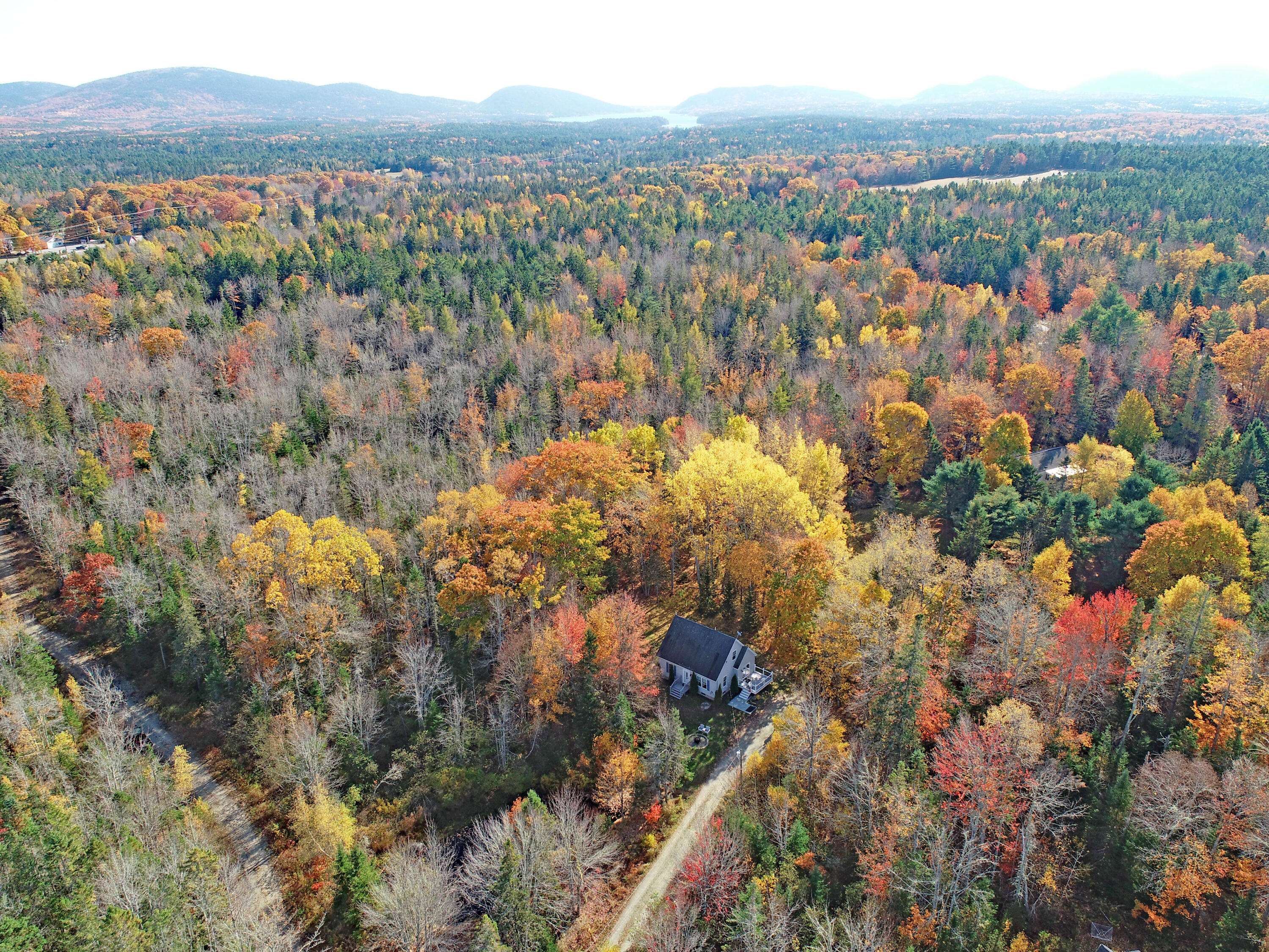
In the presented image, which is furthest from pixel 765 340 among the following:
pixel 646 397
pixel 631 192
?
pixel 631 192

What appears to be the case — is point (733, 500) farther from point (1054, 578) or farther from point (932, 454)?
point (932, 454)

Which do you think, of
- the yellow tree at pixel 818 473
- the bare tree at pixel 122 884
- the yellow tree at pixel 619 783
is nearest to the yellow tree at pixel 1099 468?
the yellow tree at pixel 818 473

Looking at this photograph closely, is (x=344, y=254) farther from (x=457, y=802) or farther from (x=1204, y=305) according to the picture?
(x=1204, y=305)

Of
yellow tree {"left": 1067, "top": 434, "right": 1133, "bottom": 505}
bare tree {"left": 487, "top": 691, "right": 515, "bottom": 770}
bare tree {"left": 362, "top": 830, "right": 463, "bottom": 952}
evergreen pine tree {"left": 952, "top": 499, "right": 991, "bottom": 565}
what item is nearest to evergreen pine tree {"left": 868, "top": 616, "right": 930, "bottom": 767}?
evergreen pine tree {"left": 952, "top": 499, "right": 991, "bottom": 565}

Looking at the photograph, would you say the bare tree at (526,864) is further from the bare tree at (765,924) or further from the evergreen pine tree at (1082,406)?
the evergreen pine tree at (1082,406)

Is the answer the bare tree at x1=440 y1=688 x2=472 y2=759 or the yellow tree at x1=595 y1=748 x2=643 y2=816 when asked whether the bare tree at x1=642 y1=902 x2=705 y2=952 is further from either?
the bare tree at x1=440 y1=688 x2=472 y2=759

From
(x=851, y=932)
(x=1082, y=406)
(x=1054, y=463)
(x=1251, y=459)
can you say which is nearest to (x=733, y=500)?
(x=851, y=932)
